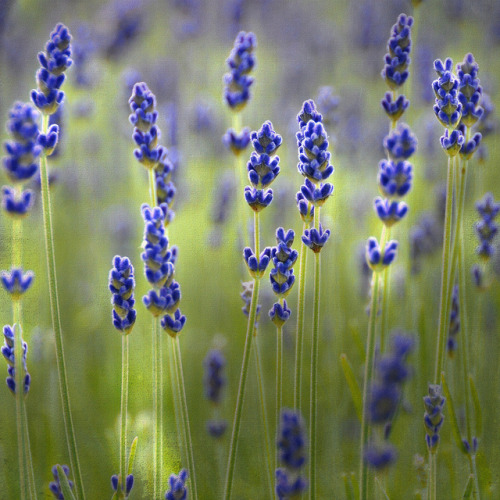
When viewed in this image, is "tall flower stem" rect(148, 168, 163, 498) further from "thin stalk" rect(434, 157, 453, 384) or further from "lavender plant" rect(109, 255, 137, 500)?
"thin stalk" rect(434, 157, 453, 384)

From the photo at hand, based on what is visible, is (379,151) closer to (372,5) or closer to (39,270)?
(372,5)

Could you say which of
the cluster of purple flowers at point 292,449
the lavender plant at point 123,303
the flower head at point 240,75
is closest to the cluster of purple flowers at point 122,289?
the lavender plant at point 123,303

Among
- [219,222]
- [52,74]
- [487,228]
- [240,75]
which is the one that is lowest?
[487,228]

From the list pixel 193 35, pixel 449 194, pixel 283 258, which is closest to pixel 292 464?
pixel 283 258

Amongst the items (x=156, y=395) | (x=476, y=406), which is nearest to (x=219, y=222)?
(x=156, y=395)

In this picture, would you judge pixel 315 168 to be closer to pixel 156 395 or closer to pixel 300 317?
pixel 300 317

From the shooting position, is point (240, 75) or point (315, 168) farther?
point (240, 75)

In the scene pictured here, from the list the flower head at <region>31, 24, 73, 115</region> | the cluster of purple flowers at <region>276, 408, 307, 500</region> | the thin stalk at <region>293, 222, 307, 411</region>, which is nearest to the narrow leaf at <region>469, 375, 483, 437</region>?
the thin stalk at <region>293, 222, 307, 411</region>

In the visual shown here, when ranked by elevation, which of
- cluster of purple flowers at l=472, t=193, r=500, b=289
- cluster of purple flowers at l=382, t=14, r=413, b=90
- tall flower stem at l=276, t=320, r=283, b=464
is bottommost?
tall flower stem at l=276, t=320, r=283, b=464

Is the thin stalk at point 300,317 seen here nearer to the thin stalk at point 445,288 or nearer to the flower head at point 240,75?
the thin stalk at point 445,288
